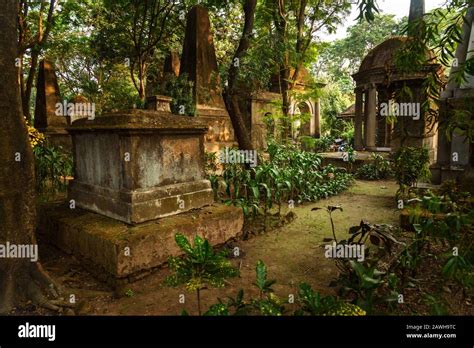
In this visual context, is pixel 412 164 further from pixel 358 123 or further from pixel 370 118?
pixel 358 123

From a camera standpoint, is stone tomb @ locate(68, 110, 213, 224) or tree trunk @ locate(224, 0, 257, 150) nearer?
stone tomb @ locate(68, 110, 213, 224)

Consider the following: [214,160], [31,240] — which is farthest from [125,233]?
[214,160]

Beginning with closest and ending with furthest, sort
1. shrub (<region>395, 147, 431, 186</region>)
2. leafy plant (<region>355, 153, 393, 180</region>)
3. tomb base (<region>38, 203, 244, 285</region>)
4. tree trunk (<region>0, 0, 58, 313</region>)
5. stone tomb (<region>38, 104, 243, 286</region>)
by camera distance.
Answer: tree trunk (<region>0, 0, 58, 313</region>)
tomb base (<region>38, 203, 244, 285</region>)
stone tomb (<region>38, 104, 243, 286</region>)
shrub (<region>395, 147, 431, 186</region>)
leafy plant (<region>355, 153, 393, 180</region>)

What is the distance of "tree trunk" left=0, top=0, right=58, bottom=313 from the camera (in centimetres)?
262

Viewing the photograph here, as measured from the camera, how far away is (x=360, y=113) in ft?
48.0

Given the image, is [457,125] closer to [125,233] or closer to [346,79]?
[125,233]

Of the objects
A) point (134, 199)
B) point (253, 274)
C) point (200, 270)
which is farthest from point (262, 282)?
point (134, 199)

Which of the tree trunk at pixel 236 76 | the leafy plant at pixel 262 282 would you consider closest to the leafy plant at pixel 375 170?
the tree trunk at pixel 236 76

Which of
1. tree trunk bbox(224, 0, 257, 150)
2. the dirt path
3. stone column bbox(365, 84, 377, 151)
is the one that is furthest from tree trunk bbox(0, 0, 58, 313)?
stone column bbox(365, 84, 377, 151)

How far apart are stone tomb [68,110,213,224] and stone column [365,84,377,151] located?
11381mm

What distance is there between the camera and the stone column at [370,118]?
13.4 meters

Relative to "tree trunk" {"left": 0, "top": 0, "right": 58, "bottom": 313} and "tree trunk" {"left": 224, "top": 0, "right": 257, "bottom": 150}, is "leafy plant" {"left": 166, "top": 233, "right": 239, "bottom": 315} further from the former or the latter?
"tree trunk" {"left": 224, "top": 0, "right": 257, "bottom": 150}

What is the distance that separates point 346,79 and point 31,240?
A: 35.4 m

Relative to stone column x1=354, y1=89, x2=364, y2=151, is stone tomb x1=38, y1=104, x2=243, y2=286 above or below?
below
